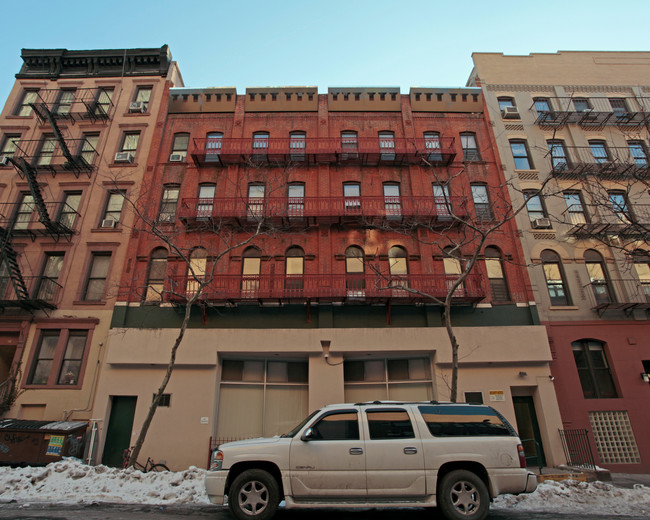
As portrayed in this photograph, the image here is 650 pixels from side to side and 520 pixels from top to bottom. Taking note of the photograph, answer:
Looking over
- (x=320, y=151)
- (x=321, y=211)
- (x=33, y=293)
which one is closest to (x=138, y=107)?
(x=320, y=151)

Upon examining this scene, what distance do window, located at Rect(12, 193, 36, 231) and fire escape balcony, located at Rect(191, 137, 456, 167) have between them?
805 centimetres

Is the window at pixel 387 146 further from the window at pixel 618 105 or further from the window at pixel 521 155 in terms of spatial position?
the window at pixel 618 105

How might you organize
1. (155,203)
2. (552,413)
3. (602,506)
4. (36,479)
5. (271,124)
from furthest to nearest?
(271,124) < (155,203) < (552,413) < (36,479) < (602,506)

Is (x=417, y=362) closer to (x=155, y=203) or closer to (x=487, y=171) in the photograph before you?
(x=487, y=171)

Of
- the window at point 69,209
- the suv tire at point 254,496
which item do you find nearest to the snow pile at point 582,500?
the suv tire at point 254,496

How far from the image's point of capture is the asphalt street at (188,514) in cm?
718

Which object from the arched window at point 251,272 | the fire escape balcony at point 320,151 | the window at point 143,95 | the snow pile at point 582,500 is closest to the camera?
the snow pile at point 582,500

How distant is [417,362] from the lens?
1554cm

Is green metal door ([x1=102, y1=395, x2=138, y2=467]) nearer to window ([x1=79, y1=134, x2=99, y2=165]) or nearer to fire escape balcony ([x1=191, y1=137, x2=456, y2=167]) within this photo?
fire escape balcony ([x1=191, y1=137, x2=456, y2=167])

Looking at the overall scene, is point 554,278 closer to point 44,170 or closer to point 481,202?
point 481,202

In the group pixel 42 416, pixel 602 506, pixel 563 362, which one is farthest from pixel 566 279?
pixel 42 416

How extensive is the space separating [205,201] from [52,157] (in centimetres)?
841

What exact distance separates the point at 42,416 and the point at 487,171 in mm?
21952

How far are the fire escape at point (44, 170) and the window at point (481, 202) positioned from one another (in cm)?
1878
